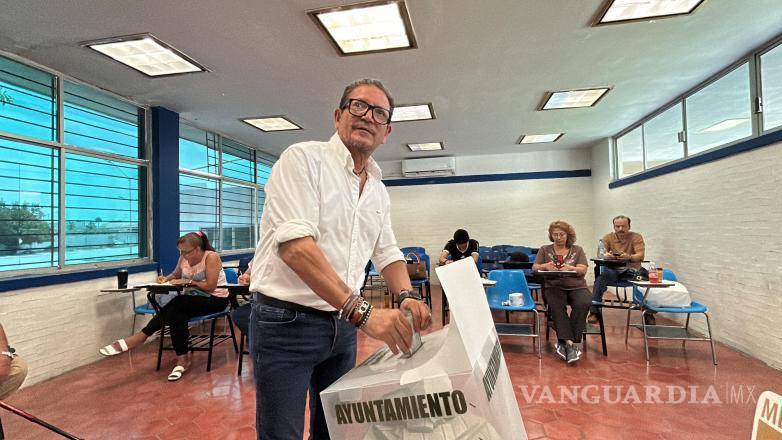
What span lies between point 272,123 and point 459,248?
11.4 feet

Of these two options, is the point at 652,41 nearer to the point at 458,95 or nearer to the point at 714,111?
the point at 714,111

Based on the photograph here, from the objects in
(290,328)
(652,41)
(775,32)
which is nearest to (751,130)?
(775,32)

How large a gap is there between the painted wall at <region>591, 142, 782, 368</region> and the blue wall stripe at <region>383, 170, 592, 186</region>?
9.69 feet

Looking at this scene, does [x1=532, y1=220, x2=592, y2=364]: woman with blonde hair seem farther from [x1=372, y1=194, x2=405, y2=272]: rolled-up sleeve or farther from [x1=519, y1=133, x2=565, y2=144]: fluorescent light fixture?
[x1=519, y1=133, x2=565, y2=144]: fluorescent light fixture

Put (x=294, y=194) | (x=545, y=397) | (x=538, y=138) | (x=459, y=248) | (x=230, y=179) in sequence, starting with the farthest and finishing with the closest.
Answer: (x=538, y=138)
(x=230, y=179)
(x=459, y=248)
(x=545, y=397)
(x=294, y=194)

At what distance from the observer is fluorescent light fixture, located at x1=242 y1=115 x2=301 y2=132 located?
552 centimetres

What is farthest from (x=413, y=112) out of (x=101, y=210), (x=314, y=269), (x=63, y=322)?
(x=314, y=269)

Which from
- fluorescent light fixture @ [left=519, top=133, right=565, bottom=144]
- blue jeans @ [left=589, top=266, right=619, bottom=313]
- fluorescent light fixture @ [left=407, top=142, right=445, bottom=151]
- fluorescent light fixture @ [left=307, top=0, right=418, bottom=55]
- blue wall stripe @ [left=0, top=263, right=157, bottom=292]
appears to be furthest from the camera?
fluorescent light fixture @ [left=407, top=142, right=445, bottom=151]

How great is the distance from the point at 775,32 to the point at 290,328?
4927mm

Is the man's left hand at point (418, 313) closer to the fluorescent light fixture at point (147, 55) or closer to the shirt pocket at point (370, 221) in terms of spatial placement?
the shirt pocket at point (370, 221)

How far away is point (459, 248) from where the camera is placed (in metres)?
5.30

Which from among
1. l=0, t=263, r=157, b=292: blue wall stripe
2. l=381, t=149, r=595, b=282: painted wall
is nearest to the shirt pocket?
l=0, t=263, r=157, b=292: blue wall stripe

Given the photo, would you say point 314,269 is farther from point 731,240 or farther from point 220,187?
point 220,187

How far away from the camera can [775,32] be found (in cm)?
338
